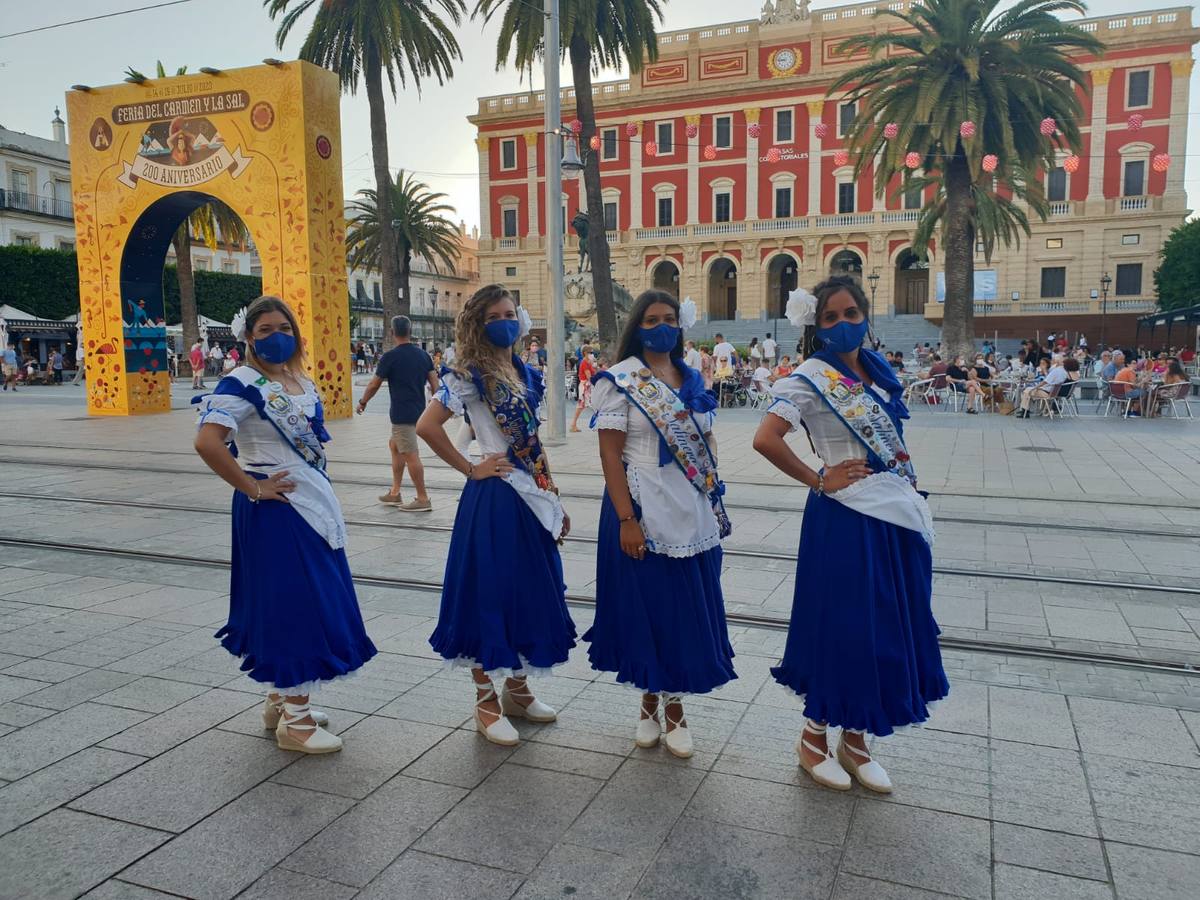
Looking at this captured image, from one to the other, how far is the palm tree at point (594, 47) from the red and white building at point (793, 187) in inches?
928

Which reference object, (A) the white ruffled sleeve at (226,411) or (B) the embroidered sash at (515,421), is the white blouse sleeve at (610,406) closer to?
(B) the embroidered sash at (515,421)

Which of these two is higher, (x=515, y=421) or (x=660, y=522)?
(x=515, y=421)

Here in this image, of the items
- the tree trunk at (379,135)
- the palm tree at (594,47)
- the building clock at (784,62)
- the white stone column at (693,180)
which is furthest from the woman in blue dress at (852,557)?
the building clock at (784,62)

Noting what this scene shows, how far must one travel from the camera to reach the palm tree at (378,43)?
2453 centimetres

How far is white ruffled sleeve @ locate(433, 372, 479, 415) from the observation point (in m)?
3.78

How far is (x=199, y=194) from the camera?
1958cm

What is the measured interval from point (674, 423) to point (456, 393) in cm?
94

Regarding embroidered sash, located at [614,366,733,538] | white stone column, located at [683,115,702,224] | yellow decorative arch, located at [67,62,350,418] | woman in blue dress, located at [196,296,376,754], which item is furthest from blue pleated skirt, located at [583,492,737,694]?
white stone column, located at [683,115,702,224]

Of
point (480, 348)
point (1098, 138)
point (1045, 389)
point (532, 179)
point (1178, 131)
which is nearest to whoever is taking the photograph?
point (480, 348)

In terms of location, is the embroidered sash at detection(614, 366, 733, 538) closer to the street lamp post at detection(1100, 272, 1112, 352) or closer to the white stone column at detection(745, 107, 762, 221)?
the street lamp post at detection(1100, 272, 1112, 352)

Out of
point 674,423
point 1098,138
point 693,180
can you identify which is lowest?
point 674,423

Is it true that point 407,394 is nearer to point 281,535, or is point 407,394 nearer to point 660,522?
point 281,535

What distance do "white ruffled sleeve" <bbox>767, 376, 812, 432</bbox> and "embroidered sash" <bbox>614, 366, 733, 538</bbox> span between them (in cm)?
34

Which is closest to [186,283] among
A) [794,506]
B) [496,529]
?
[794,506]
